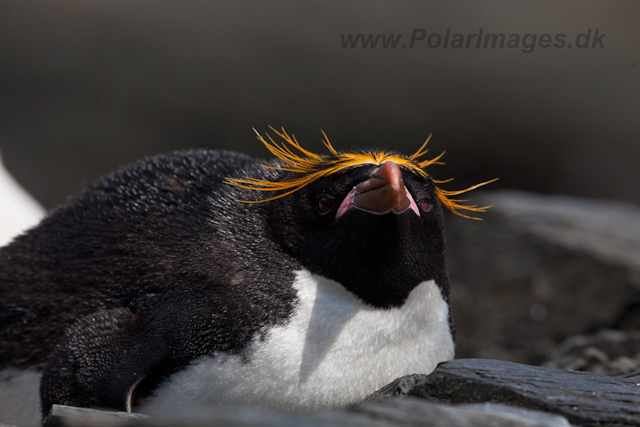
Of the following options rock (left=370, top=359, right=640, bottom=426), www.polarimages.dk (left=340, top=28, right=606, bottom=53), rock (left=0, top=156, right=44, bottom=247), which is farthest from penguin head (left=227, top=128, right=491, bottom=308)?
www.polarimages.dk (left=340, top=28, right=606, bottom=53)

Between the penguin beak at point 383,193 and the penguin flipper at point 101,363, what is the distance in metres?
1.11

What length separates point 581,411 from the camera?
2584 mm

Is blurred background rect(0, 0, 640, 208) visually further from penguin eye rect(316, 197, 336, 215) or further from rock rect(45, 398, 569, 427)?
rock rect(45, 398, 569, 427)

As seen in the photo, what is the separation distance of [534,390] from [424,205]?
1.18 metres

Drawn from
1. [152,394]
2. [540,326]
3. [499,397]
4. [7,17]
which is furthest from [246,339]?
[7,17]

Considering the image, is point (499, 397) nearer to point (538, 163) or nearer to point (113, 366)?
point (113, 366)

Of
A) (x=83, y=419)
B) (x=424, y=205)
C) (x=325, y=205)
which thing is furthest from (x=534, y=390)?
(x=83, y=419)

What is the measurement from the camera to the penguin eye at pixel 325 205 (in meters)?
3.52

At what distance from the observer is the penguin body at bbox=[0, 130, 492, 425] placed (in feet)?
10.8

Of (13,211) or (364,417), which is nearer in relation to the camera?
(364,417)

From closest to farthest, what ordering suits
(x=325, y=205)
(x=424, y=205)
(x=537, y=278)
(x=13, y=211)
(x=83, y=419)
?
1. (x=83, y=419)
2. (x=325, y=205)
3. (x=424, y=205)
4. (x=13, y=211)
5. (x=537, y=278)

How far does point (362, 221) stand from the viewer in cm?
333

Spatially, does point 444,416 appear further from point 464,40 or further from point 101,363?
point 464,40

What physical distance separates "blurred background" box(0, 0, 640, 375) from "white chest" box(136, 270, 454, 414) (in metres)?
8.24
